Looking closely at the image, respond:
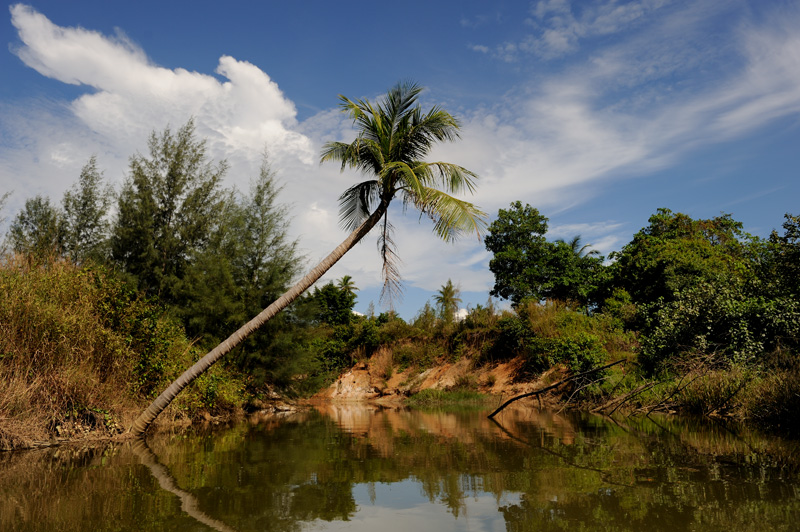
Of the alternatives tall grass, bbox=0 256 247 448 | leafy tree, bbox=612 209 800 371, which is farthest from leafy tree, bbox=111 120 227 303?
leafy tree, bbox=612 209 800 371

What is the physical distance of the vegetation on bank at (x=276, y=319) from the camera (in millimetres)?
11016

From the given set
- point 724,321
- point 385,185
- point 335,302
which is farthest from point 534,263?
point 385,185

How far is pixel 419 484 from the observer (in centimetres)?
681

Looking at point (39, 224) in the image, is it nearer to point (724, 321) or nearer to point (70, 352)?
point (70, 352)

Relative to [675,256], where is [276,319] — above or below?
below

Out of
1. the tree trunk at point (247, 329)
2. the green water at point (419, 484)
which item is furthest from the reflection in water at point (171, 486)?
the tree trunk at point (247, 329)

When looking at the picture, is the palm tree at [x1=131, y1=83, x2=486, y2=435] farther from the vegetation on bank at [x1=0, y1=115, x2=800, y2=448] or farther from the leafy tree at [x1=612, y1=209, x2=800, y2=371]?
the leafy tree at [x1=612, y1=209, x2=800, y2=371]

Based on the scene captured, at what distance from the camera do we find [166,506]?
18.9ft

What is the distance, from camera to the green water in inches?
200

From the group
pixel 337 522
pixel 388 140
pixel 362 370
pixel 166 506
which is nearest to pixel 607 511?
pixel 337 522

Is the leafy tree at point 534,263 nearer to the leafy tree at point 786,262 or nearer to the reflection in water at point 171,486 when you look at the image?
the leafy tree at point 786,262

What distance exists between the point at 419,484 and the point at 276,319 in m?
15.9

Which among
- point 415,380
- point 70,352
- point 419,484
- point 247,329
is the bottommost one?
point 419,484

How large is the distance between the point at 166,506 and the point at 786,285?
58.1 feet
